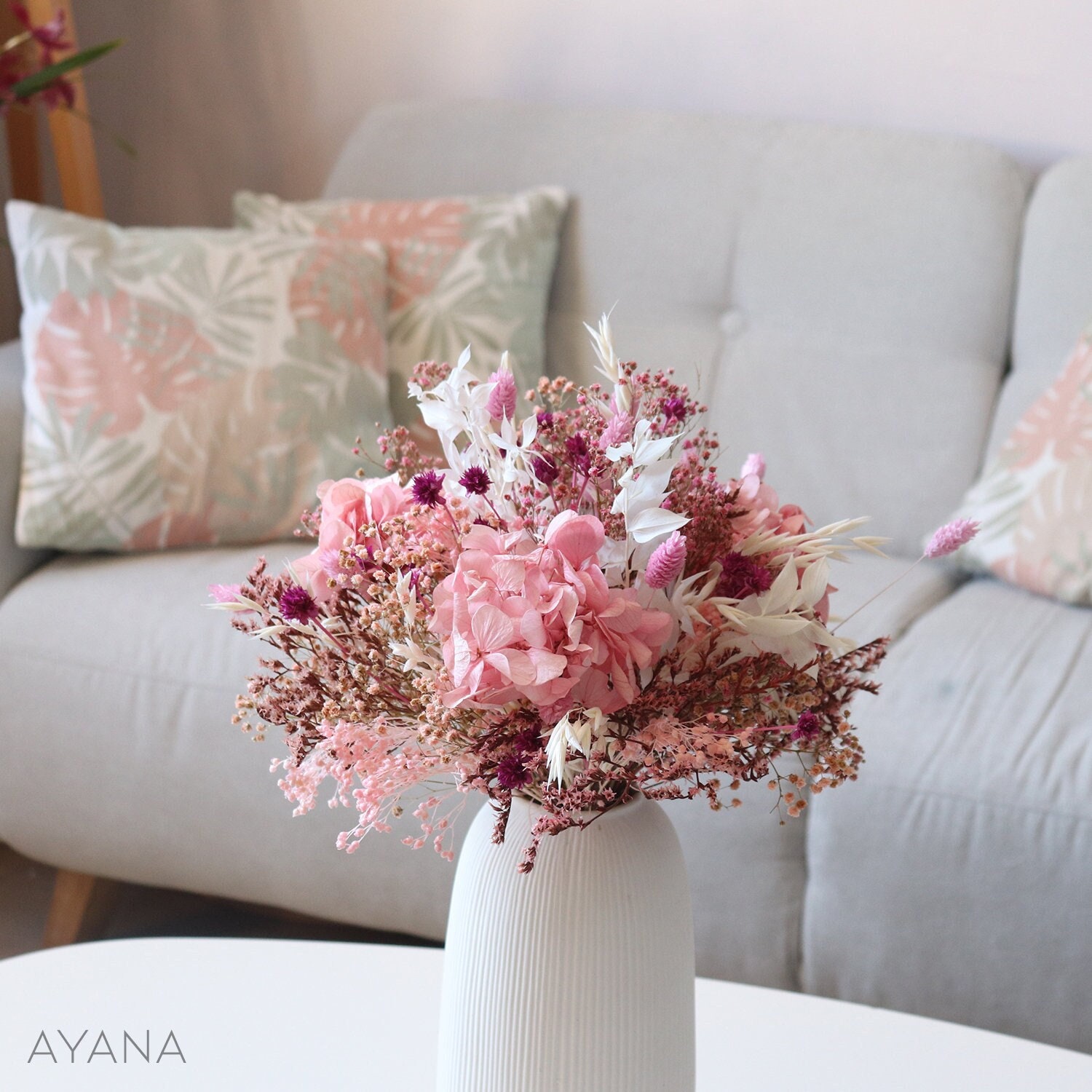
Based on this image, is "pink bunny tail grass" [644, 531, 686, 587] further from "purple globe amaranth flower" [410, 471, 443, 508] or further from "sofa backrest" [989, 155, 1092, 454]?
"sofa backrest" [989, 155, 1092, 454]

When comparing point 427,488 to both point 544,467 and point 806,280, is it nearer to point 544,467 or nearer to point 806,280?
point 544,467

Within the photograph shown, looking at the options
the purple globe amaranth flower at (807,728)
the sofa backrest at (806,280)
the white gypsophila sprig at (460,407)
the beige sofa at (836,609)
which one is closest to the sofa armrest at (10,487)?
the beige sofa at (836,609)

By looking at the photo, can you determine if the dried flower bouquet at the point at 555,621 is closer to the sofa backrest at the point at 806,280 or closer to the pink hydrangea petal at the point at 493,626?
the pink hydrangea petal at the point at 493,626

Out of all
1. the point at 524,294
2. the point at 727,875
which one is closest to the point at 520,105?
the point at 524,294

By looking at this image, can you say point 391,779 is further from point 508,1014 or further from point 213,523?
point 213,523

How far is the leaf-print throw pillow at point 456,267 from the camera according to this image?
5.67 ft

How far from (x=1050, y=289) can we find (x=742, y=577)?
4.03 ft

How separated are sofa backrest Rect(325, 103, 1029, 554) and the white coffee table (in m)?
0.95

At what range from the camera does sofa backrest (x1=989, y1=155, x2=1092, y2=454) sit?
5.35 ft

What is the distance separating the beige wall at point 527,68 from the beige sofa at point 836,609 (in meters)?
0.21

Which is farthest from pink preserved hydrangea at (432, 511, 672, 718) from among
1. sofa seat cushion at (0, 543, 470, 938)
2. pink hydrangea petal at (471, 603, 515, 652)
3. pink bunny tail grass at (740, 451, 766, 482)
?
sofa seat cushion at (0, 543, 470, 938)

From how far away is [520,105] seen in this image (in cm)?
196

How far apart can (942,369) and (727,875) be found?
2.55 feet

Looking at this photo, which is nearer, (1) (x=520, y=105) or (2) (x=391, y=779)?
(2) (x=391, y=779)
